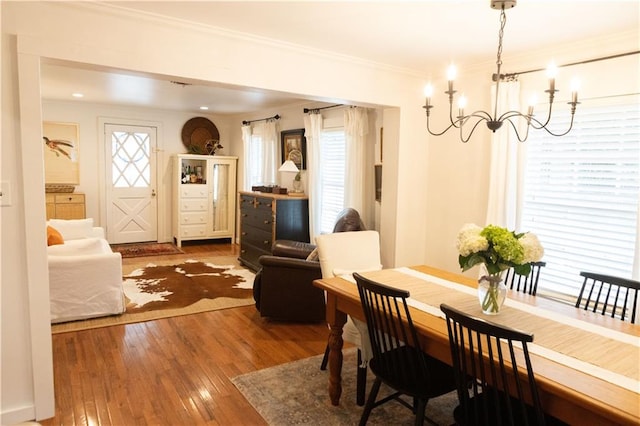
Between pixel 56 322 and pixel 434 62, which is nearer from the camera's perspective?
pixel 434 62

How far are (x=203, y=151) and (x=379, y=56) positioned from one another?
17.1 ft

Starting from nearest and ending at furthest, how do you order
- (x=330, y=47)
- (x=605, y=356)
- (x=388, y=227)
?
1. (x=605, y=356)
2. (x=330, y=47)
3. (x=388, y=227)

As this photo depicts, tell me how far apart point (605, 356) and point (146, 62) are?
2.84m

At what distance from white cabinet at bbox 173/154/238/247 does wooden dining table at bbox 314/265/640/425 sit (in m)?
5.45

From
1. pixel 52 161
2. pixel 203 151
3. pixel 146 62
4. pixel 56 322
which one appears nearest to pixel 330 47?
pixel 146 62

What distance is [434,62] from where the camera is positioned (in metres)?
Result: 3.59

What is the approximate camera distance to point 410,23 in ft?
8.67

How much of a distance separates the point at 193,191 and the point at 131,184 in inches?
43.2

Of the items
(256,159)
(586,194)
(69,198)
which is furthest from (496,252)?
(69,198)

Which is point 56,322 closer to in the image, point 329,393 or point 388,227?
point 329,393

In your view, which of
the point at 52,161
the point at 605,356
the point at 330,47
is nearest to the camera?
the point at 605,356

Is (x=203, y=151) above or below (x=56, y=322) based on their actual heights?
above

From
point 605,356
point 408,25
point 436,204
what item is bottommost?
point 605,356

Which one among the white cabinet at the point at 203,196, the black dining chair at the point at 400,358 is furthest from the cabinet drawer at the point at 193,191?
the black dining chair at the point at 400,358
